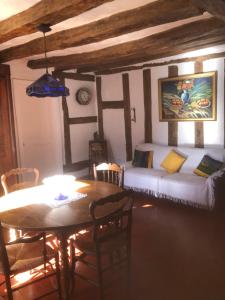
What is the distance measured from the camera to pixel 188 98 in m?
4.93

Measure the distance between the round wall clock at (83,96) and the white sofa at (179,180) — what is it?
1.72m

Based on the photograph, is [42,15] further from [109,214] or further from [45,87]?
[109,214]

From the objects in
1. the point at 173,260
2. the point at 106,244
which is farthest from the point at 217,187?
the point at 106,244

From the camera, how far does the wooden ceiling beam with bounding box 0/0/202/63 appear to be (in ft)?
8.03

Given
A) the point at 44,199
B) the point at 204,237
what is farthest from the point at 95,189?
the point at 204,237

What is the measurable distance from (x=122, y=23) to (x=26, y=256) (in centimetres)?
229

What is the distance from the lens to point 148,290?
2.42m

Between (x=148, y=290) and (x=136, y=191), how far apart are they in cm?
260

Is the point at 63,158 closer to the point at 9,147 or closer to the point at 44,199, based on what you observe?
the point at 9,147

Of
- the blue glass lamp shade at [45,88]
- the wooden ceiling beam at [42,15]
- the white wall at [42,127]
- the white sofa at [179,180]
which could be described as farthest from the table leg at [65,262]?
the white wall at [42,127]

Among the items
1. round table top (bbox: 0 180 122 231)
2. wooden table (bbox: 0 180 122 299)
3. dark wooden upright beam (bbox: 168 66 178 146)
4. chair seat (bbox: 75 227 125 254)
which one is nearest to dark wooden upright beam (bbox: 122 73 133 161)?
dark wooden upright beam (bbox: 168 66 178 146)

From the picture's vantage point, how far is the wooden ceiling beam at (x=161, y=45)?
123 inches

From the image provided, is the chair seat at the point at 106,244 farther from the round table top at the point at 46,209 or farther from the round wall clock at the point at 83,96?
the round wall clock at the point at 83,96

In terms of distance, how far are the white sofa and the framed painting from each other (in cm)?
60
